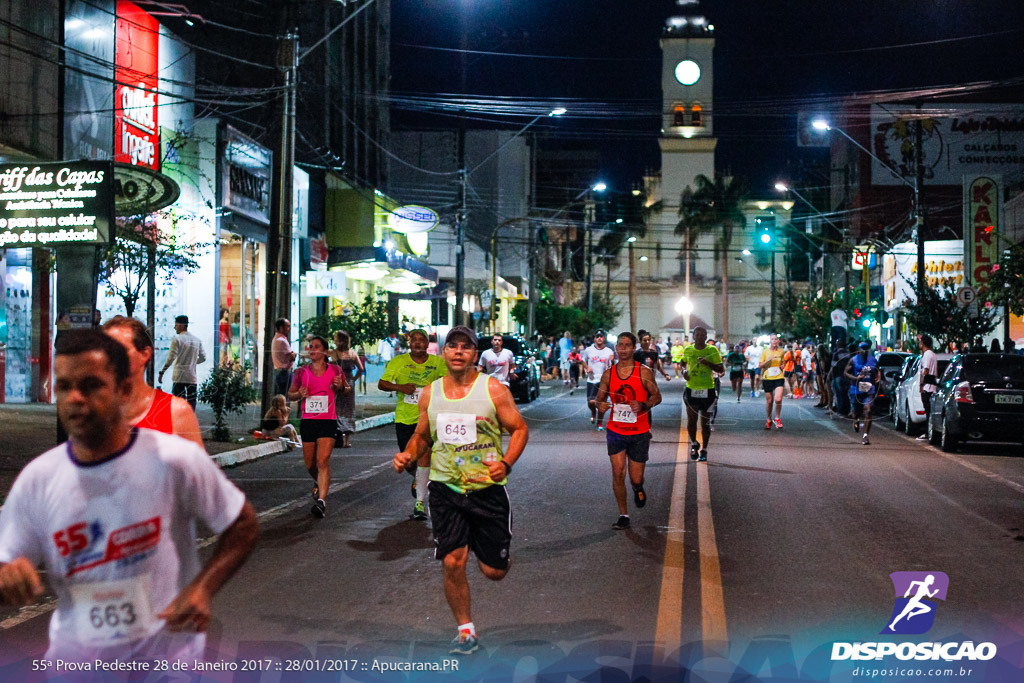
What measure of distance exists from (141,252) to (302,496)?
624 centimetres

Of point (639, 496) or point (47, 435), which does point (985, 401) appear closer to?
point (639, 496)

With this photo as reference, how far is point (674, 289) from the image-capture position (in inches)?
4011

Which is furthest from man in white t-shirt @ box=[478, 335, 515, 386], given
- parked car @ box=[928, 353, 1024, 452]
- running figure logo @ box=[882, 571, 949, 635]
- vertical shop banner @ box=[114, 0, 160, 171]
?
running figure logo @ box=[882, 571, 949, 635]

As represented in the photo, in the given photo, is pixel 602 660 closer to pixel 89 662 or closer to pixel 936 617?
pixel 936 617

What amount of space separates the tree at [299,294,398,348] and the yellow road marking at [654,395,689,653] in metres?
15.3

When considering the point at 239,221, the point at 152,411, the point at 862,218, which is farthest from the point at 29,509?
the point at 862,218

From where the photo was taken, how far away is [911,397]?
2253cm

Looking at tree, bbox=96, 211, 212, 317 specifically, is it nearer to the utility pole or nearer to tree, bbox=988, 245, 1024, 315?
the utility pole

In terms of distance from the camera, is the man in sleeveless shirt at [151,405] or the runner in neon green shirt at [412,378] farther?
the runner in neon green shirt at [412,378]

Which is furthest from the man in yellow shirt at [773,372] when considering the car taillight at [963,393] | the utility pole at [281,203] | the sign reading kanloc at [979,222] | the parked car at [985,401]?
the sign reading kanloc at [979,222]

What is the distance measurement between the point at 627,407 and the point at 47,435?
1048cm

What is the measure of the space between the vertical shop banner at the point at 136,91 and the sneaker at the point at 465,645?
19.0 m

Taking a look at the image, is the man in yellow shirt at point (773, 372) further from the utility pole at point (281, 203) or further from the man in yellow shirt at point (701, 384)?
the utility pole at point (281, 203)

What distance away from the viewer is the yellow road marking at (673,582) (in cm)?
655
